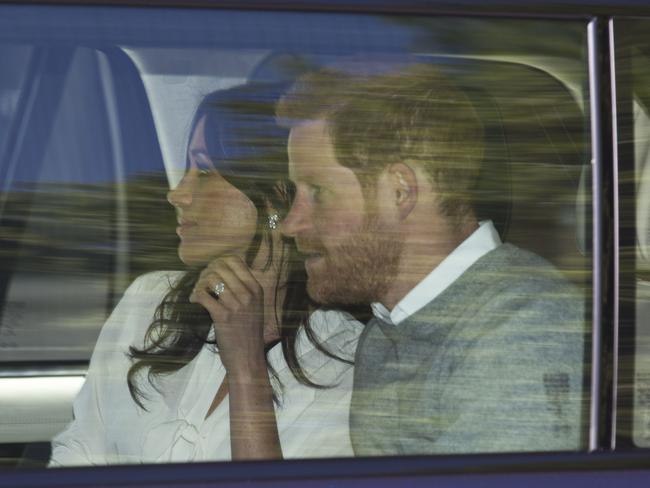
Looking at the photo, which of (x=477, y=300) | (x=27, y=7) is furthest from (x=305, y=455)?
(x=27, y=7)

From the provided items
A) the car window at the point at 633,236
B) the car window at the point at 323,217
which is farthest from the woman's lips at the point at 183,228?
the car window at the point at 633,236

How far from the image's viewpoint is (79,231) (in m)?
2.53

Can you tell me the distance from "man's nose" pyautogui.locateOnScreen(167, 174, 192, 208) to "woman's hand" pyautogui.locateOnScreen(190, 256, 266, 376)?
112mm

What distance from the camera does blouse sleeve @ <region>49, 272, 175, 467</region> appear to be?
2545 mm

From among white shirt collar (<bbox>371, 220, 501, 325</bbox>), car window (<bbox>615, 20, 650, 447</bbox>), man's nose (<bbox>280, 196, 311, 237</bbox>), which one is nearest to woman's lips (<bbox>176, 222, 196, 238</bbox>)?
man's nose (<bbox>280, 196, 311, 237</bbox>)

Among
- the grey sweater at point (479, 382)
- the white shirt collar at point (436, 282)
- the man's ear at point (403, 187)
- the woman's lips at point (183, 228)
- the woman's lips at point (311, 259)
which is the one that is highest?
the man's ear at point (403, 187)

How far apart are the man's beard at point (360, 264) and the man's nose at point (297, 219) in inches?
1.4

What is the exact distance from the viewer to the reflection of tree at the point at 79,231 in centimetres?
253

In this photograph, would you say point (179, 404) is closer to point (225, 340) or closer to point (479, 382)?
point (225, 340)

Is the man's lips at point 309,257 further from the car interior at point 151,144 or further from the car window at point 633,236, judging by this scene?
the car window at point 633,236

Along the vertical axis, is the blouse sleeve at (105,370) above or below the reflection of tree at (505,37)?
below

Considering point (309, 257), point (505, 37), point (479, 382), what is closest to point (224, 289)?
point (309, 257)

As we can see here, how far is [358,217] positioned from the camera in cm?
259

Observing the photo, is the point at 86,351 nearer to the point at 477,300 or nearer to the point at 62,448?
the point at 62,448
